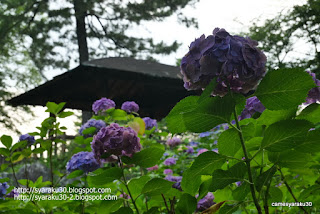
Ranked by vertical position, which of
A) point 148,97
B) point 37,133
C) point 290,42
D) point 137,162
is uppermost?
point 290,42

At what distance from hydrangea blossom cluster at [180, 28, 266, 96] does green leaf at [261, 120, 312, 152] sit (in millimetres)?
139

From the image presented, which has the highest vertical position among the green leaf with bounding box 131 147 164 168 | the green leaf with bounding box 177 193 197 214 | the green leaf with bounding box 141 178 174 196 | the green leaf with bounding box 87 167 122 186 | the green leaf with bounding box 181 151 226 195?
the green leaf with bounding box 131 147 164 168

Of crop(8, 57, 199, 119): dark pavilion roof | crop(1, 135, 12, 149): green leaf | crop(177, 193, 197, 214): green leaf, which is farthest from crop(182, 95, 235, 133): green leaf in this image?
crop(8, 57, 199, 119): dark pavilion roof

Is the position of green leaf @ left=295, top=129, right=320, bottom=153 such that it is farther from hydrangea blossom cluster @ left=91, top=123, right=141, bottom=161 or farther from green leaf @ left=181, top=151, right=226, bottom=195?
hydrangea blossom cluster @ left=91, top=123, right=141, bottom=161

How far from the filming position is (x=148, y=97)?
925 cm

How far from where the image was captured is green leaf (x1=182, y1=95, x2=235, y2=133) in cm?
75

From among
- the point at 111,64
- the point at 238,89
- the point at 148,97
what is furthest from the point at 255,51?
the point at 148,97

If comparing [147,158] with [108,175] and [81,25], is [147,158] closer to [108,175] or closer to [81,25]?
[108,175]

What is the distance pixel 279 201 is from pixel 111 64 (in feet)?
20.4

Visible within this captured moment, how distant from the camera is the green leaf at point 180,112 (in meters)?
0.81

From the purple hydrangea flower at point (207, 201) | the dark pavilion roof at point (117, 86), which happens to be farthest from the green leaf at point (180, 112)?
the dark pavilion roof at point (117, 86)

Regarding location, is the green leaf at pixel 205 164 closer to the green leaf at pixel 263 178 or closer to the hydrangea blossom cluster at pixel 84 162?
the green leaf at pixel 263 178

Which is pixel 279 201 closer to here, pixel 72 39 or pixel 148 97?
pixel 148 97

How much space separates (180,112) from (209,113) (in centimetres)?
8
